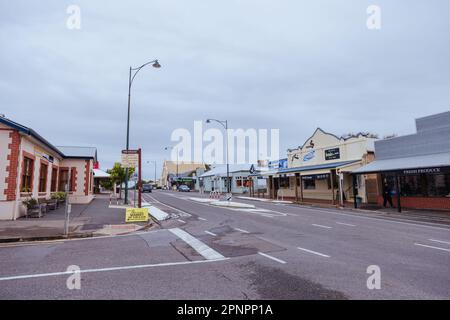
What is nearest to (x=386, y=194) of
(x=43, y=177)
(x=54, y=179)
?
(x=43, y=177)

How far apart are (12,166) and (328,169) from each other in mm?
23881

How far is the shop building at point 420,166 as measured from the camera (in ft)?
65.3

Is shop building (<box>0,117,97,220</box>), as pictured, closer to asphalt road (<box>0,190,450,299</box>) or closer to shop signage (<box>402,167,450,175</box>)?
asphalt road (<box>0,190,450,299</box>)

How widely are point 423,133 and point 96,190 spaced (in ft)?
149

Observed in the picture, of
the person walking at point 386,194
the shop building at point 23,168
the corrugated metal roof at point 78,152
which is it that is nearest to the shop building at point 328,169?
the person walking at point 386,194

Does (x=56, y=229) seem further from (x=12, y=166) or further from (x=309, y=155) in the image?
(x=309, y=155)

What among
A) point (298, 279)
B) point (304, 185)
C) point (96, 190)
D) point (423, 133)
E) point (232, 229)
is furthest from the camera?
point (96, 190)

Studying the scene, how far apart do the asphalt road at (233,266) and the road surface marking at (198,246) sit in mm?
25

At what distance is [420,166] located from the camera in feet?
61.6

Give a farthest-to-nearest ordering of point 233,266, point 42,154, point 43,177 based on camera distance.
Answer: point 43,177
point 42,154
point 233,266

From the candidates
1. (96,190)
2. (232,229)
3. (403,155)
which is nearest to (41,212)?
(232,229)

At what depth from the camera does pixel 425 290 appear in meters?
5.08

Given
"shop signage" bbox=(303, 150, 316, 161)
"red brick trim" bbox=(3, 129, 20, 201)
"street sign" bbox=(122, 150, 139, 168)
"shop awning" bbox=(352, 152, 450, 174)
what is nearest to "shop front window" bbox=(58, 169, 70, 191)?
"red brick trim" bbox=(3, 129, 20, 201)
